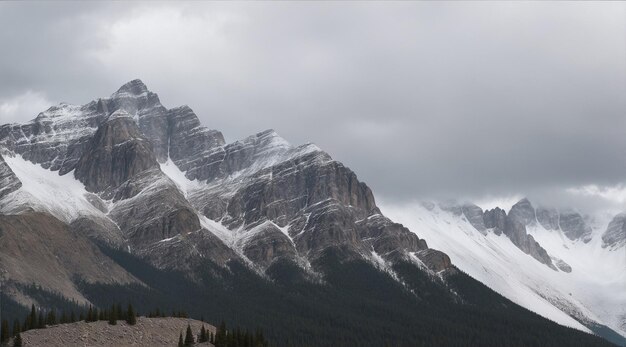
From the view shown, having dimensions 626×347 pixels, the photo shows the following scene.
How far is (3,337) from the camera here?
19875 centimetres

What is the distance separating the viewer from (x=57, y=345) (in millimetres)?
199125

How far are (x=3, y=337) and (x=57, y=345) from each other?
9.95m
